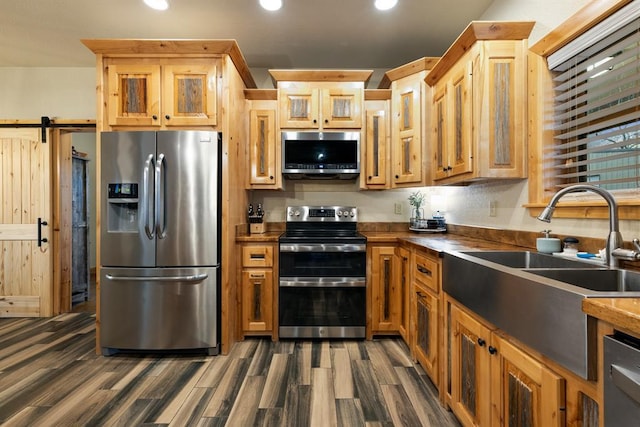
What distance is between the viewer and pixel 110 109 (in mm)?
2492

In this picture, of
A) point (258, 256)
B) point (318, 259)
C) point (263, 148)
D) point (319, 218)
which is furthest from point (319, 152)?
point (258, 256)

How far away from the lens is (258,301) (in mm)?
2740

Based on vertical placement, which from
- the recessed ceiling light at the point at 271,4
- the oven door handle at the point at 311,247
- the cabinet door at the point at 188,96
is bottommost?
the oven door handle at the point at 311,247

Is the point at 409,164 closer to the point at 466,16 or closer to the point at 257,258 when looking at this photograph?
the point at 466,16

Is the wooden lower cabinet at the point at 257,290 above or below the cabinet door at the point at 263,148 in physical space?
below

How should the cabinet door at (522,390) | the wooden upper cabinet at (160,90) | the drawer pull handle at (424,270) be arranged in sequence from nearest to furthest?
1. the cabinet door at (522,390)
2. the drawer pull handle at (424,270)
3. the wooden upper cabinet at (160,90)

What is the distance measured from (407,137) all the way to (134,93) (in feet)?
7.61

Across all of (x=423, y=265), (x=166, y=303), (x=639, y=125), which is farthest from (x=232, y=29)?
(x=639, y=125)

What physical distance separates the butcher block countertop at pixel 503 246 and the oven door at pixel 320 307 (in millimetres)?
433

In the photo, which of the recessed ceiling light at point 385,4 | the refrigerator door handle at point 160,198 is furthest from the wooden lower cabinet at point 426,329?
the recessed ceiling light at point 385,4

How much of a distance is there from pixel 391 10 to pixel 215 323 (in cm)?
283

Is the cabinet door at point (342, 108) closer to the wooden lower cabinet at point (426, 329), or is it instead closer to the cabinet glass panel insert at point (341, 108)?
the cabinet glass panel insert at point (341, 108)

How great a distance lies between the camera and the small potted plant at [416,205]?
3.28 metres

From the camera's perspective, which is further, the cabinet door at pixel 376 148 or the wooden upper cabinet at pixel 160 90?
the cabinet door at pixel 376 148
